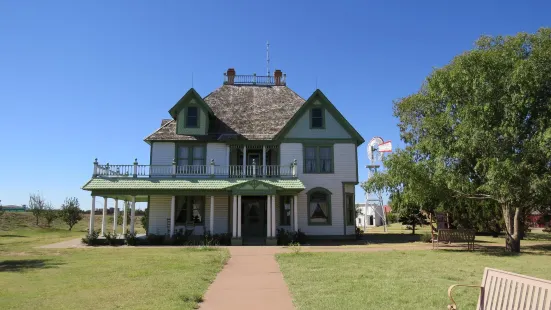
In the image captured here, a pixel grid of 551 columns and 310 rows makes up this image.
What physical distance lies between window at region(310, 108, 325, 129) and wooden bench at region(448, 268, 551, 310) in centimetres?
2220

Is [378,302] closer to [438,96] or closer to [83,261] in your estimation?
[83,261]

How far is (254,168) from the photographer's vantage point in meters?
25.7

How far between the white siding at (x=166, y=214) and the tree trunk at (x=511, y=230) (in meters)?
15.7

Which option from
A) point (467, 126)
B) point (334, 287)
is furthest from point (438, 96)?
point (334, 287)

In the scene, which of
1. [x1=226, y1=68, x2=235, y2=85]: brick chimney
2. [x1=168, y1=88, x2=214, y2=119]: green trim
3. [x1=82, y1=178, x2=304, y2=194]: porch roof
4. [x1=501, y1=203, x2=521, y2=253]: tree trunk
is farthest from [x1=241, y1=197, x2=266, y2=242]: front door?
[x1=501, y1=203, x2=521, y2=253]: tree trunk

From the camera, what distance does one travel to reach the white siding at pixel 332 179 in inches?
1073

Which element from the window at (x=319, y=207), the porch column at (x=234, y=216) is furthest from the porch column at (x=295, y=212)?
the porch column at (x=234, y=216)

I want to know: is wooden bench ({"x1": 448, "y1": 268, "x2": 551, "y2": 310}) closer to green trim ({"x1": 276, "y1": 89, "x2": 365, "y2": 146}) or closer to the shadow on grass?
the shadow on grass

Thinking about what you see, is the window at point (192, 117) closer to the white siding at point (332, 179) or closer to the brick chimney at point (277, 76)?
the white siding at point (332, 179)

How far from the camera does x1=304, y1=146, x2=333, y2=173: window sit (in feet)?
91.2

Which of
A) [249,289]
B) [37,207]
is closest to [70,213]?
[37,207]

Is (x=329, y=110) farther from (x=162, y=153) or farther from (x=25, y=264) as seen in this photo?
(x=25, y=264)

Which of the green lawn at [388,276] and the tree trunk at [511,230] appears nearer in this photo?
the green lawn at [388,276]

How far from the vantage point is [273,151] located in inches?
1143
